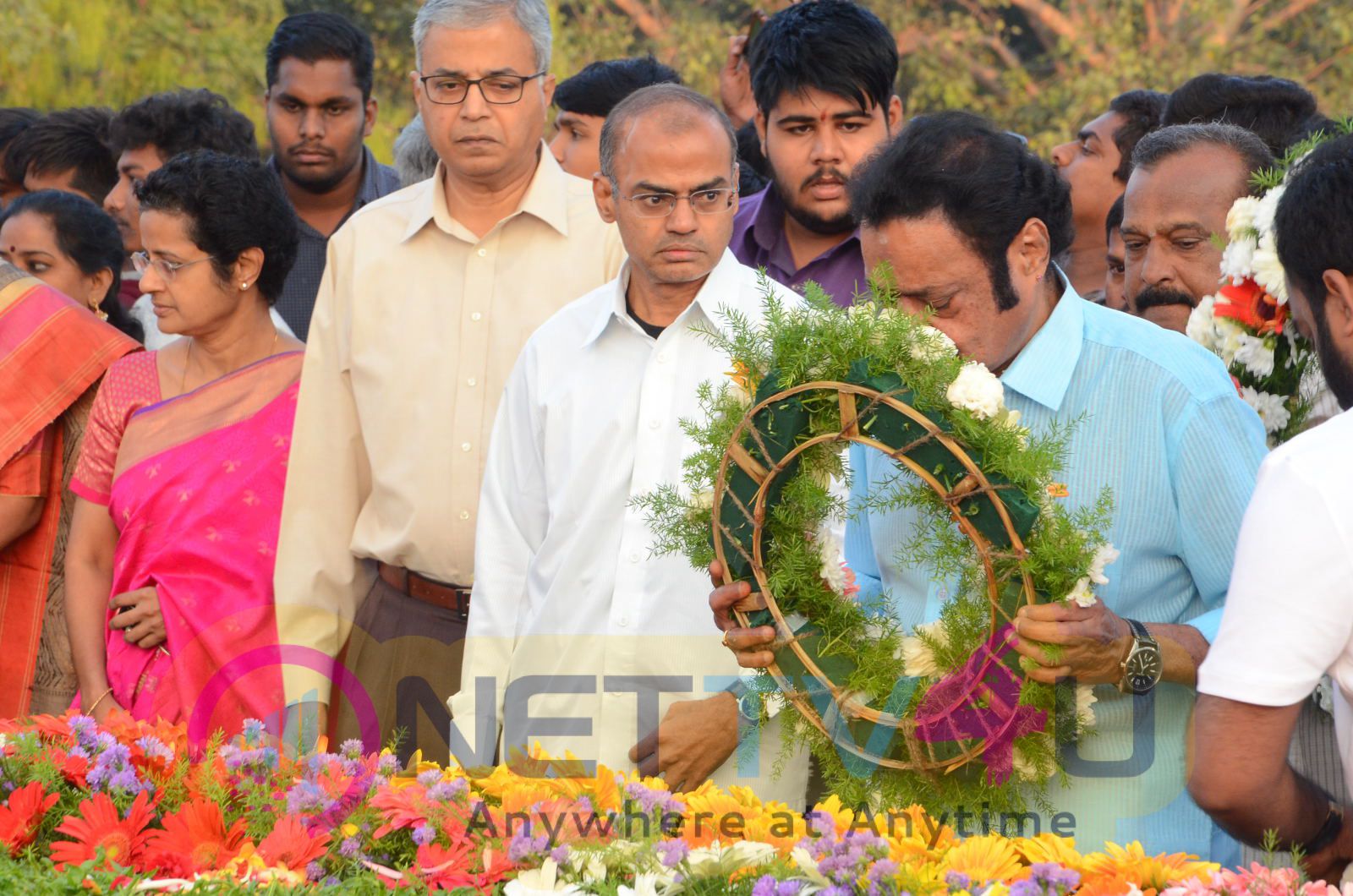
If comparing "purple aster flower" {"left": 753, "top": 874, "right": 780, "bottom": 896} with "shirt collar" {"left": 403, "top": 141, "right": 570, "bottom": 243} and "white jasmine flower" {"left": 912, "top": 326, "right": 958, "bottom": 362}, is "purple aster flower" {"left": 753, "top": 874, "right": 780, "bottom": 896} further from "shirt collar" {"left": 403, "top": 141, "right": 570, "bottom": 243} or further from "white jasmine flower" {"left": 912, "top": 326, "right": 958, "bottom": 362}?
"shirt collar" {"left": 403, "top": 141, "right": 570, "bottom": 243}

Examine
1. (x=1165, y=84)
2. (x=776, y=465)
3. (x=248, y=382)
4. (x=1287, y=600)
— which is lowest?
(x=1287, y=600)

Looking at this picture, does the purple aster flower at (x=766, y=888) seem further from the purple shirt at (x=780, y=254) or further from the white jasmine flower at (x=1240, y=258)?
the purple shirt at (x=780, y=254)

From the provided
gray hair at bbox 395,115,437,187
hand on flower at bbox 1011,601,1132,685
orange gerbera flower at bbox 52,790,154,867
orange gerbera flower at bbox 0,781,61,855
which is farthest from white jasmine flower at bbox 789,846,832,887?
gray hair at bbox 395,115,437,187

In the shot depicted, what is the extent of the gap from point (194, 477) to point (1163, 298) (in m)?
2.51

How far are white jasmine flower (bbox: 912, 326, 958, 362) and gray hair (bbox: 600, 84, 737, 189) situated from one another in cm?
117

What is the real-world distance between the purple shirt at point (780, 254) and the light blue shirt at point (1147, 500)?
1.43 metres

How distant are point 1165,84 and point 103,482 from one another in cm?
1107

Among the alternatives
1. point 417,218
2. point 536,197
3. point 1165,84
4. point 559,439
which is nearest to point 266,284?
point 417,218

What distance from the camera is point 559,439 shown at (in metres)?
3.35

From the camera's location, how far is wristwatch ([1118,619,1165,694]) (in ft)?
7.90

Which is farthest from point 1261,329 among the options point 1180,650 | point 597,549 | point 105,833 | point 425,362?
point 105,833

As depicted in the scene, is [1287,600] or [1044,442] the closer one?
[1287,600]

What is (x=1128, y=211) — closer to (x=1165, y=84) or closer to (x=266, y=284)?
(x=266, y=284)

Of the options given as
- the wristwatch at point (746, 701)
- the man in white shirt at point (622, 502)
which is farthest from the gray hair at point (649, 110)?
the wristwatch at point (746, 701)
